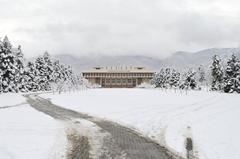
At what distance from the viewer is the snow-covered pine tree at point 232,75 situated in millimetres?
68750

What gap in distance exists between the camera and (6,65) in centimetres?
6581

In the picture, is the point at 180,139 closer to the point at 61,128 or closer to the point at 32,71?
the point at 61,128

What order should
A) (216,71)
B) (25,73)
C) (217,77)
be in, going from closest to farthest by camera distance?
1. (25,73)
2. (216,71)
3. (217,77)

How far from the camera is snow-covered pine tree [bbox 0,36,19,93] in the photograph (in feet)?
216

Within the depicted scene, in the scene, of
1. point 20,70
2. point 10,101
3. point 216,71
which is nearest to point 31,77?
point 20,70

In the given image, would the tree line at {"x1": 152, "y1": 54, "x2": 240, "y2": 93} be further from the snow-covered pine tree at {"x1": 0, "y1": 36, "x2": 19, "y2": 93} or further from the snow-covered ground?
the snow-covered ground

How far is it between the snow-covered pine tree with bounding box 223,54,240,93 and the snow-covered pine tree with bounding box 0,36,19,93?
40.3 meters

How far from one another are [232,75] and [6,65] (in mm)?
42035

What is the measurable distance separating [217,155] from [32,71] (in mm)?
75402

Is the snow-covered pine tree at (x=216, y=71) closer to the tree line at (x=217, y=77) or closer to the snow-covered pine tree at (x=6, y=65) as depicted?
the tree line at (x=217, y=77)

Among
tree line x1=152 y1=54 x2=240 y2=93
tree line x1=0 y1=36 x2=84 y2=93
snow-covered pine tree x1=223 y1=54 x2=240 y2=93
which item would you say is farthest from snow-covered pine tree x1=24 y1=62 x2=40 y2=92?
snow-covered pine tree x1=223 y1=54 x2=240 y2=93

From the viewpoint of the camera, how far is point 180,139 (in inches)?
704

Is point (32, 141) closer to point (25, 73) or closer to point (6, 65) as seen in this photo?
point (6, 65)

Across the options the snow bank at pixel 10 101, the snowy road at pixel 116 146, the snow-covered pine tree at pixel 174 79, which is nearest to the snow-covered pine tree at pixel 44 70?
the snow-covered pine tree at pixel 174 79
